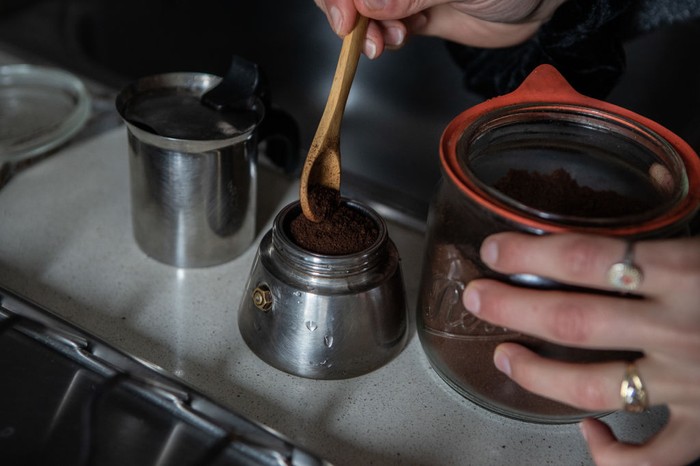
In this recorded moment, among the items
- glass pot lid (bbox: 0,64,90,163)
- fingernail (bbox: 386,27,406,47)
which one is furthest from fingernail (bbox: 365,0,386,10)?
glass pot lid (bbox: 0,64,90,163)

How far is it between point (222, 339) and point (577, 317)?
356 mm

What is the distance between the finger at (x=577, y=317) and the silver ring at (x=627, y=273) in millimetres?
16

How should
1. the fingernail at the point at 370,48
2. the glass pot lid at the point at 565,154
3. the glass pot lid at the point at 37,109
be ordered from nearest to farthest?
the glass pot lid at the point at 565,154, the fingernail at the point at 370,48, the glass pot lid at the point at 37,109

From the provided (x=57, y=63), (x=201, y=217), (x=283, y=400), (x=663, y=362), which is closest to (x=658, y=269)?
(x=663, y=362)

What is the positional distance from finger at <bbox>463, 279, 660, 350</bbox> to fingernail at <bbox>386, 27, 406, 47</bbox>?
391mm

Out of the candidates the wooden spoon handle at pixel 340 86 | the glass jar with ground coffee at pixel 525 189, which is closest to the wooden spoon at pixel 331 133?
the wooden spoon handle at pixel 340 86

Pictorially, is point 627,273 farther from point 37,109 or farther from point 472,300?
point 37,109

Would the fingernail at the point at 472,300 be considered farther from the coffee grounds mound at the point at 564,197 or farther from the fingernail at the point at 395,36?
the fingernail at the point at 395,36

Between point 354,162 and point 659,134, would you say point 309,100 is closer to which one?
point 354,162

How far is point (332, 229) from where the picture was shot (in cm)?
64

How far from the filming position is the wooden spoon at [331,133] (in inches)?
25.0

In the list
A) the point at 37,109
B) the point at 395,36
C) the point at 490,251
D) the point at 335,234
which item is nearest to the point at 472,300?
the point at 490,251

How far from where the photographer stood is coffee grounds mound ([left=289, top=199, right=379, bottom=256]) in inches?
24.8

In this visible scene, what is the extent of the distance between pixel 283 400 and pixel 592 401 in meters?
0.27
